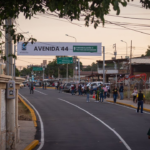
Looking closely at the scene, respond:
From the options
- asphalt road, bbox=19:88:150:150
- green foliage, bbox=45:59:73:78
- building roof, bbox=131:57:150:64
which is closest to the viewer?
asphalt road, bbox=19:88:150:150

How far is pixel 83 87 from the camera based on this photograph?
145ft

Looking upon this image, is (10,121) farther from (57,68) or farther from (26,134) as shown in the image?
(57,68)

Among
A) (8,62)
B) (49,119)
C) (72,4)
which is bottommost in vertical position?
(49,119)

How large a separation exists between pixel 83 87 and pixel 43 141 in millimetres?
32176

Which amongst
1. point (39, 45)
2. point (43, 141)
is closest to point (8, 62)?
point (43, 141)

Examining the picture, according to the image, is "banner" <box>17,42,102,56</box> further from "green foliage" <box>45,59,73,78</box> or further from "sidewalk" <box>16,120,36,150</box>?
"green foliage" <box>45,59,73,78</box>

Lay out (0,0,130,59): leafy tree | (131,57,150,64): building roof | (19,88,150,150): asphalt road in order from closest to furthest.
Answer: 1. (0,0,130,59): leafy tree
2. (19,88,150,150): asphalt road
3. (131,57,150,64): building roof

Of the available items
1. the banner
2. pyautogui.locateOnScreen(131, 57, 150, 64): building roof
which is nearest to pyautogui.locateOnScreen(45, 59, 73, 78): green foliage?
pyautogui.locateOnScreen(131, 57, 150, 64): building roof

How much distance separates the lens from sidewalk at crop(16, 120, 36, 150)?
1114cm

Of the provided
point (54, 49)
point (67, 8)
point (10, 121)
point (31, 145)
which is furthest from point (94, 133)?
point (54, 49)

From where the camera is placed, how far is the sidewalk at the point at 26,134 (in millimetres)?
11141

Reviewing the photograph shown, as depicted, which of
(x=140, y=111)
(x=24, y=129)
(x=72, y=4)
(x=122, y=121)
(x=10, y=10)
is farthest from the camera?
(x=140, y=111)

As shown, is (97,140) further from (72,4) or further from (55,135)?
(72,4)

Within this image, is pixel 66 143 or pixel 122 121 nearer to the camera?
pixel 66 143
